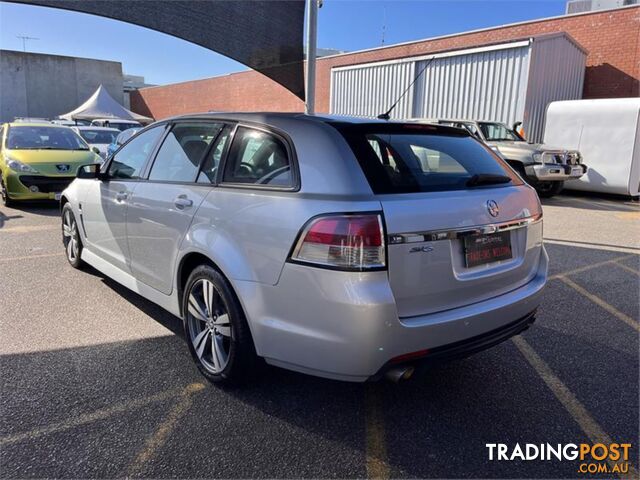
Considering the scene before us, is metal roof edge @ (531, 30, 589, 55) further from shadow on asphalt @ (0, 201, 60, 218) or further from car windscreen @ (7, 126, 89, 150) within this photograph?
shadow on asphalt @ (0, 201, 60, 218)

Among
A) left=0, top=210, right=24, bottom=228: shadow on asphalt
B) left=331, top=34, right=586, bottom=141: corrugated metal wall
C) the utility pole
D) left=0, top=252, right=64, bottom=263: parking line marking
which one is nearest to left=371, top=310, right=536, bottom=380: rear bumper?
left=0, top=252, right=64, bottom=263: parking line marking

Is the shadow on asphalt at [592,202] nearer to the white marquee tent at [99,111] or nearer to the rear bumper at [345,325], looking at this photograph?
the rear bumper at [345,325]

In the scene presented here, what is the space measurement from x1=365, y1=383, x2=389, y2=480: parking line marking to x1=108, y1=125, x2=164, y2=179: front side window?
7.92ft

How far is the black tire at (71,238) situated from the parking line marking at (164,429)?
2.78 metres

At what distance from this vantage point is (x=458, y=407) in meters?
2.85

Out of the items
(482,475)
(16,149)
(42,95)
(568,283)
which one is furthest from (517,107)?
(42,95)

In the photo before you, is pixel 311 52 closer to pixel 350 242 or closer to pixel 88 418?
pixel 350 242

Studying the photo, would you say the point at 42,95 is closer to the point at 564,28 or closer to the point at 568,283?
the point at 564,28

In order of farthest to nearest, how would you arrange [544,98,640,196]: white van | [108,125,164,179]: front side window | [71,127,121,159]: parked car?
[71,127,121,159]: parked car < [544,98,640,196]: white van < [108,125,164,179]: front side window

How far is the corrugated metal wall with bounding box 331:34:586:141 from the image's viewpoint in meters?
13.2

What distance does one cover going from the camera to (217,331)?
297cm

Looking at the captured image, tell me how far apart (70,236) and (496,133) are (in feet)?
33.0

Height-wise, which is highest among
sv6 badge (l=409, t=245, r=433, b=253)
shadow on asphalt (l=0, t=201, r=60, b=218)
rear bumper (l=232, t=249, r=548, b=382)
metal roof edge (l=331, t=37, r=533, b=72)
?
metal roof edge (l=331, t=37, r=533, b=72)

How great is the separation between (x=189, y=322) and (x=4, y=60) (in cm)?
4211
